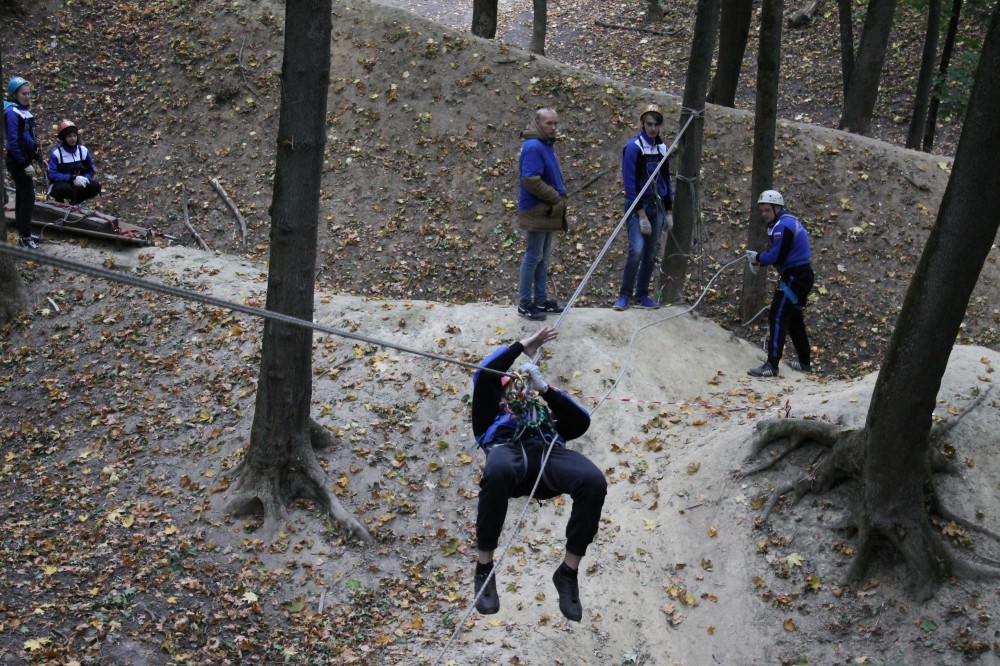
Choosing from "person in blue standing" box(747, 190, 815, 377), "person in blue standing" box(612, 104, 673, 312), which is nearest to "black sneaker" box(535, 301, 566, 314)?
"person in blue standing" box(612, 104, 673, 312)

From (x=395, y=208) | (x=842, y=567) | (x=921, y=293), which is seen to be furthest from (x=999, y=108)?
(x=395, y=208)

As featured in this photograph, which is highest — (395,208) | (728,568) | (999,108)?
(999,108)

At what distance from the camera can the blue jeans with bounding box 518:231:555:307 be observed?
1001 cm

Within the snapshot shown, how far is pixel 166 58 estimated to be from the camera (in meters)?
18.2

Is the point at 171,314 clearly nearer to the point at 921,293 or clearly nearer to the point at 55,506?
the point at 55,506

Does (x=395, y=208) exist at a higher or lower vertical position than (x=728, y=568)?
higher

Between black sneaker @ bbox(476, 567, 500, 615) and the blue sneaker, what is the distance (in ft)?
18.1

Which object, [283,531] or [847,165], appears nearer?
[283,531]

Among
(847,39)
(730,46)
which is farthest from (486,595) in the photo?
(847,39)

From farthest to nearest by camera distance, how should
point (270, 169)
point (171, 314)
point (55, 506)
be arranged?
1. point (270, 169)
2. point (171, 314)
3. point (55, 506)

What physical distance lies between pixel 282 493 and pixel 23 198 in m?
6.16

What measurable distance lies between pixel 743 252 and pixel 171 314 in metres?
8.24

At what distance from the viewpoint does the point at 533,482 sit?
19.6 ft

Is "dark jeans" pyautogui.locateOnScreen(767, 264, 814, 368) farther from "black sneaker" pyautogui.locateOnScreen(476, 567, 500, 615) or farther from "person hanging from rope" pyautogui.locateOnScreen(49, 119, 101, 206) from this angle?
"person hanging from rope" pyautogui.locateOnScreen(49, 119, 101, 206)
